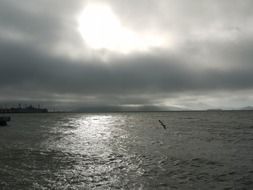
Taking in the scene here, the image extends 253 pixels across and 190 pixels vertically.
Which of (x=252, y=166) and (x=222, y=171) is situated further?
(x=252, y=166)

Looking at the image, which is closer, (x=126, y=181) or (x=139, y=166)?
(x=126, y=181)

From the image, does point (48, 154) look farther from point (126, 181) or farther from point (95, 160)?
point (126, 181)

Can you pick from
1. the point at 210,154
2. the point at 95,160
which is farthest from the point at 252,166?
the point at 95,160

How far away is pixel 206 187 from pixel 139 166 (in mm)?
8064

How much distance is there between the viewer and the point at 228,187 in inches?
715

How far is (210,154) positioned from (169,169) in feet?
36.5

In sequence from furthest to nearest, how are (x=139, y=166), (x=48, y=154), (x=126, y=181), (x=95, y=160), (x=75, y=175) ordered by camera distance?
1. (x=48, y=154)
2. (x=95, y=160)
3. (x=139, y=166)
4. (x=75, y=175)
5. (x=126, y=181)

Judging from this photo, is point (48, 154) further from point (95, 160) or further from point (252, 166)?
point (252, 166)

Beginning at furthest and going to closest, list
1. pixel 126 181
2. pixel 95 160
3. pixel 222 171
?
pixel 95 160
pixel 222 171
pixel 126 181

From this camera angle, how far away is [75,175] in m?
21.2

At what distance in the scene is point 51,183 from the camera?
18.7 metres

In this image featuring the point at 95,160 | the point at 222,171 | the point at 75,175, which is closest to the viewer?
the point at 75,175

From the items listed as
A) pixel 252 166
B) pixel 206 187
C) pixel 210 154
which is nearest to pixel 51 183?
pixel 206 187

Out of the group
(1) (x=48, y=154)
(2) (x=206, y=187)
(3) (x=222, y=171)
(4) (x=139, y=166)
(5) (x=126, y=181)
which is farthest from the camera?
(1) (x=48, y=154)
